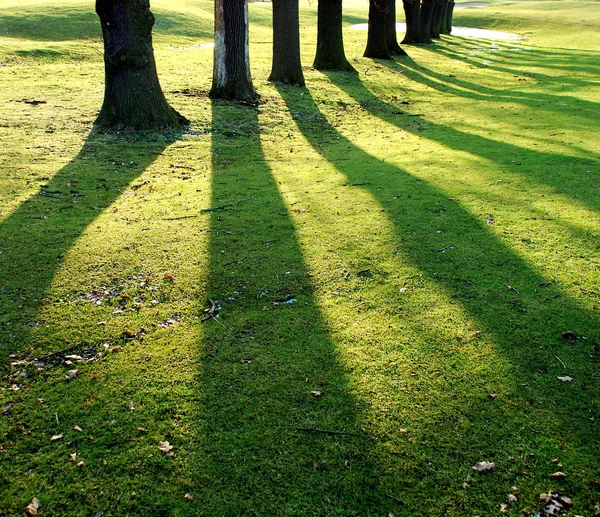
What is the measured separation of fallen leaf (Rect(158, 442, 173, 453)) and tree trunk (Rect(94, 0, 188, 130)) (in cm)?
767

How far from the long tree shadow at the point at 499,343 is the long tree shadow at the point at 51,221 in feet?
9.56

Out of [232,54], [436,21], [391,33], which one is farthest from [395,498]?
[436,21]

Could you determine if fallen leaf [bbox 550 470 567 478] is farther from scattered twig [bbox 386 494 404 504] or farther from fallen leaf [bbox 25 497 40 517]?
fallen leaf [bbox 25 497 40 517]

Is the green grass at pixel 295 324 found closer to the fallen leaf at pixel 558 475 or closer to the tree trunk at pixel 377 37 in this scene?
the fallen leaf at pixel 558 475

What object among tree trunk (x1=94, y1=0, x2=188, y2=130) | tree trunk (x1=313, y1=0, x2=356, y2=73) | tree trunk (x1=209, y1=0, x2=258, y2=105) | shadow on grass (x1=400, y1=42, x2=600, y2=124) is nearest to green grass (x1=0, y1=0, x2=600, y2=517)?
tree trunk (x1=94, y1=0, x2=188, y2=130)

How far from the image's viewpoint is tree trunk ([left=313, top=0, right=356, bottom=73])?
1661 centimetres

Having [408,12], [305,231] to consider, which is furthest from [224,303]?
[408,12]

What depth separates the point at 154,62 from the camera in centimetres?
906

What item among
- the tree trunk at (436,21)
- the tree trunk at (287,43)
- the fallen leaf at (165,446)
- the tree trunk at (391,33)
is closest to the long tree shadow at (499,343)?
the fallen leaf at (165,446)

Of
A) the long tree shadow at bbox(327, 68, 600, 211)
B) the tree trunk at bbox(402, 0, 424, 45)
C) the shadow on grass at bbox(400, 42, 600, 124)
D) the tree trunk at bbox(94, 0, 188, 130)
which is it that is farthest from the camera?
the tree trunk at bbox(402, 0, 424, 45)

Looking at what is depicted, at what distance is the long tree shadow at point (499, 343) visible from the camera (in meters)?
2.80

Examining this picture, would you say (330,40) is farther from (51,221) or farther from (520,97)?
(51,221)

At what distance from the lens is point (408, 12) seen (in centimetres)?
2680

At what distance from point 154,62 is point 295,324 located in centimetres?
712
